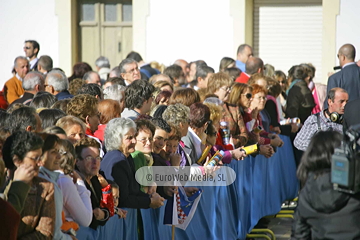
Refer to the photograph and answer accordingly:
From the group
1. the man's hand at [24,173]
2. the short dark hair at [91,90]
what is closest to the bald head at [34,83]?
the short dark hair at [91,90]

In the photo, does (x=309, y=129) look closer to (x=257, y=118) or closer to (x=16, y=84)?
(x=257, y=118)

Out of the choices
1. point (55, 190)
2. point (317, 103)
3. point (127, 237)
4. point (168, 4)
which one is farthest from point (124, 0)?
point (55, 190)

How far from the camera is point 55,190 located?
440 cm

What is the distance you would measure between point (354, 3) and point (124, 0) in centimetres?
585

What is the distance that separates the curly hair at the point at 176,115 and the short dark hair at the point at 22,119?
167 cm

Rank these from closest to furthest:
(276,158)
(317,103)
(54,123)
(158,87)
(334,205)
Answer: (334,205) < (54,123) < (158,87) < (276,158) < (317,103)

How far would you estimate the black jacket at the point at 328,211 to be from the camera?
14.1 feet

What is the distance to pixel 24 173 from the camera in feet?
13.8

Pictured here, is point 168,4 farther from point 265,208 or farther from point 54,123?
point 54,123

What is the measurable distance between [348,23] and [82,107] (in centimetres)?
1201

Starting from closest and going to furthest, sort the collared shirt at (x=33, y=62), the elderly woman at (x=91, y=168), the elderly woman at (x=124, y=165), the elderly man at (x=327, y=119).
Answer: the elderly woman at (x=91, y=168) < the elderly woman at (x=124, y=165) < the elderly man at (x=327, y=119) < the collared shirt at (x=33, y=62)

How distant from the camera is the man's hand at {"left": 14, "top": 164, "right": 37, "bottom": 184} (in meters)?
4.20

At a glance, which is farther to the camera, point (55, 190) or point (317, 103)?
point (317, 103)

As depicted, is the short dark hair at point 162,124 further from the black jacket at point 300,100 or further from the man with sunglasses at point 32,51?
the man with sunglasses at point 32,51
